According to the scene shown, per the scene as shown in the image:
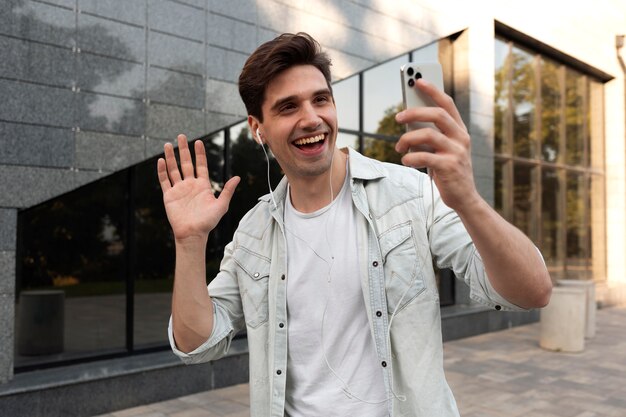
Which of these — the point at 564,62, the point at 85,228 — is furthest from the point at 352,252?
the point at 564,62

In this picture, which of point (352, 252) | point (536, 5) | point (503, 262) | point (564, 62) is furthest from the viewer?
point (564, 62)

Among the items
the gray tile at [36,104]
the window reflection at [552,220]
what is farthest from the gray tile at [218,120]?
the window reflection at [552,220]

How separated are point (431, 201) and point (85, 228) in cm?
572

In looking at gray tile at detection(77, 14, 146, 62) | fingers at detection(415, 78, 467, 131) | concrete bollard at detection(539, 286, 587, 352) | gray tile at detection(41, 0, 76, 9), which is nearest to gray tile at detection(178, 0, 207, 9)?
gray tile at detection(77, 14, 146, 62)

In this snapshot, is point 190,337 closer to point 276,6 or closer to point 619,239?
point 276,6

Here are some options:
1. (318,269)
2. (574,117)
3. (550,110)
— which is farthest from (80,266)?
(574,117)

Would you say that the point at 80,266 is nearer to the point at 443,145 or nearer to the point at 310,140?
the point at 310,140

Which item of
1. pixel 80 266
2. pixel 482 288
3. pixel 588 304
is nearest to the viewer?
pixel 482 288

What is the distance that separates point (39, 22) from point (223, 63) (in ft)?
6.97

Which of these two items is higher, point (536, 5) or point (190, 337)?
point (536, 5)

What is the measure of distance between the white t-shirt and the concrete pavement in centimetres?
391

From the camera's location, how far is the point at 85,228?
6.57 meters

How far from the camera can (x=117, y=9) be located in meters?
→ 5.94

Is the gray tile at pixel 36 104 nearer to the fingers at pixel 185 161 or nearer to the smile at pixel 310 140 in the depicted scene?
the fingers at pixel 185 161
